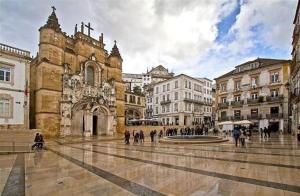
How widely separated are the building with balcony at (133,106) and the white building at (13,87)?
2803cm

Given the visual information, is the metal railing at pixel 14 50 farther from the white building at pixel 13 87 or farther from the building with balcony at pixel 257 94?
the building with balcony at pixel 257 94

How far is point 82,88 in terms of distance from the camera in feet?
111

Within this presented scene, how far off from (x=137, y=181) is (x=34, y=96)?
28.5 metres

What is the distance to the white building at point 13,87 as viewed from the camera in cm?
2342

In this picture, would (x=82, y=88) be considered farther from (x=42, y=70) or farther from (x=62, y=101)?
(x=42, y=70)

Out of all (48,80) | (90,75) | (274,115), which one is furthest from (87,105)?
(274,115)

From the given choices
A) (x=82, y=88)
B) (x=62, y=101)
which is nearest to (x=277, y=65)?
(x=82, y=88)

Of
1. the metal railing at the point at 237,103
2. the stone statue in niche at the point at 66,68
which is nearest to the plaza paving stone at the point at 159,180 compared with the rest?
the stone statue in niche at the point at 66,68

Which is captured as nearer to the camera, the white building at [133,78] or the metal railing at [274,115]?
the metal railing at [274,115]

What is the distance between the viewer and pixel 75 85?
32.9 meters

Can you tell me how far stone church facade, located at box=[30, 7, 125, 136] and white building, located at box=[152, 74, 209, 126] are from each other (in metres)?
18.0

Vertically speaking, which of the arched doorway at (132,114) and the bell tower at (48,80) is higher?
the bell tower at (48,80)

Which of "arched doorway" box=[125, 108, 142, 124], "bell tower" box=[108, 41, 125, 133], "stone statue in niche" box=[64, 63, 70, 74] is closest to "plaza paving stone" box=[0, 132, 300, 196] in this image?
"stone statue in niche" box=[64, 63, 70, 74]

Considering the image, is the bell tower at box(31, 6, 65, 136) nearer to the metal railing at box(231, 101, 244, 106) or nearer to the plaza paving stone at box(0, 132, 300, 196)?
the plaza paving stone at box(0, 132, 300, 196)
